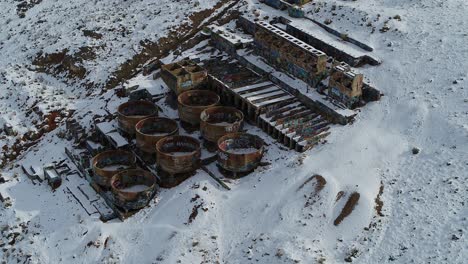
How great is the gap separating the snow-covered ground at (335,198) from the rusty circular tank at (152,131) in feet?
13.3

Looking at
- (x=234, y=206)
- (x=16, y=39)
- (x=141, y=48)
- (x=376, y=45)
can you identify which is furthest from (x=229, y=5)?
(x=234, y=206)

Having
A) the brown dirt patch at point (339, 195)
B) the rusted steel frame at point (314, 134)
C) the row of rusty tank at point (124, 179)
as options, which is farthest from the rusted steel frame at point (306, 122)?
the row of rusty tank at point (124, 179)

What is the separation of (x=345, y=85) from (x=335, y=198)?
8878mm

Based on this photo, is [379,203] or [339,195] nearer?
[379,203]

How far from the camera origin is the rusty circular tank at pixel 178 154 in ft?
117

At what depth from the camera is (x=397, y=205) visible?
104 ft

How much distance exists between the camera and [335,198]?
107 ft

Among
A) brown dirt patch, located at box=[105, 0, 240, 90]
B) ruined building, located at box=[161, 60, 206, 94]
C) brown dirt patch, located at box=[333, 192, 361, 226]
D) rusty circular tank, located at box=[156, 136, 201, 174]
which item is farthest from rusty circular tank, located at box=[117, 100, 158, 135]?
brown dirt patch, located at box=[333, 192, 361, 226]

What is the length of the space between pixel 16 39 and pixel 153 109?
20.2 metres

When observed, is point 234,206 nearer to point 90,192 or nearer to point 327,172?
point 327,172

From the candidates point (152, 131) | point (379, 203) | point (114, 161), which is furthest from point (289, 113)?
point (114, 161)

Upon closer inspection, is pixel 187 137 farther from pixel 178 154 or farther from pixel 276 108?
pixel 276 108

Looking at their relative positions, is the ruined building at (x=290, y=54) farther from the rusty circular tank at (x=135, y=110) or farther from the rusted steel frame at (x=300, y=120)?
the rusty circular tank at (x=135, y=110)

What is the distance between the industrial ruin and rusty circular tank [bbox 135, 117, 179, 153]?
0.22 feet
